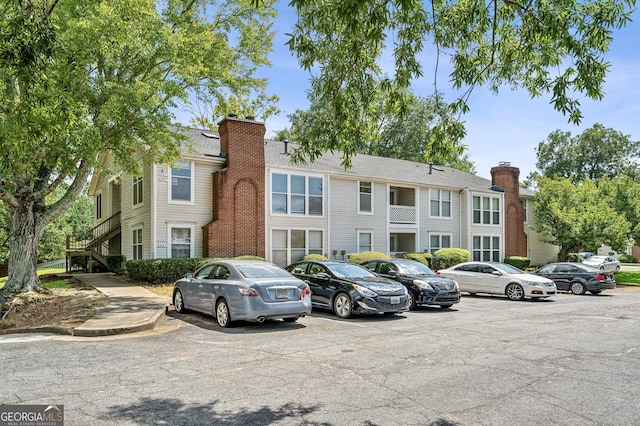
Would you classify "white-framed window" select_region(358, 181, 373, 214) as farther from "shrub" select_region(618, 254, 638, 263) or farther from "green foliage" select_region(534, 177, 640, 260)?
"shrub" select_region(618, 254, 638, 263)

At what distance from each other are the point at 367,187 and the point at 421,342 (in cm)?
1819

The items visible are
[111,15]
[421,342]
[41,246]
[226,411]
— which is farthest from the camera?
[41,246]

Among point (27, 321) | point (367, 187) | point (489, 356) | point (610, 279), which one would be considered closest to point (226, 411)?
point (489, 356)

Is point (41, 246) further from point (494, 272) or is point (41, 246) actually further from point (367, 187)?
point (494, 272)

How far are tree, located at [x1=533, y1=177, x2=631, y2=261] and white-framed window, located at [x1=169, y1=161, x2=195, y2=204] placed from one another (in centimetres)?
2204

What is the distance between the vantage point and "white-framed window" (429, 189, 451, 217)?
29.0 meters

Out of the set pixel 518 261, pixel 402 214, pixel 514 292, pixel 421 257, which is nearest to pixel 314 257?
pixel 421 257

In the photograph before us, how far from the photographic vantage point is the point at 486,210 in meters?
31.3

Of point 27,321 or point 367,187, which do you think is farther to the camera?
point 367,187

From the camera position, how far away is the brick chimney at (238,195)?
813 inches

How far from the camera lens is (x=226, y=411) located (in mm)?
4770

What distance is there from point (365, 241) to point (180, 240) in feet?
33.9

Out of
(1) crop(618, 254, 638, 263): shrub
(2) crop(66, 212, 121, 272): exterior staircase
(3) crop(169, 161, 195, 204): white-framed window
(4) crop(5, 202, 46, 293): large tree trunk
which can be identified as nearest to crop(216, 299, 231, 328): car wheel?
(4) crop(5, 202, 46, 293): large tree trunk

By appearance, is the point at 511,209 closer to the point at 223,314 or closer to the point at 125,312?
the point at 223,314
